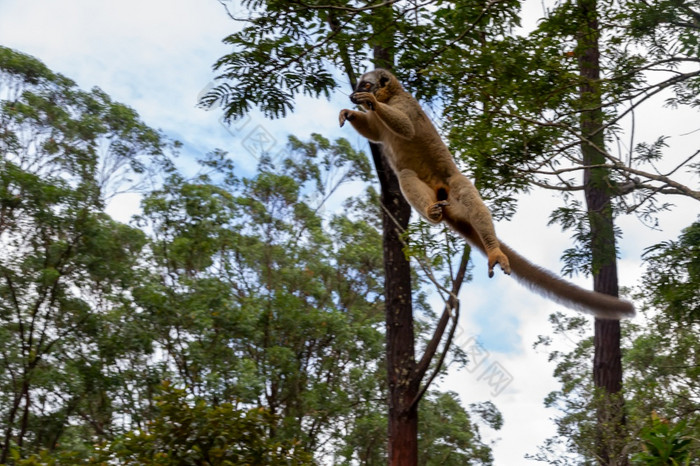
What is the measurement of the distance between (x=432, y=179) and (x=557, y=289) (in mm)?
1258

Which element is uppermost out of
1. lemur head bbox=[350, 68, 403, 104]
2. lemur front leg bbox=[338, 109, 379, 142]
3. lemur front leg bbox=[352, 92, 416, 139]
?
Result: lemur head bbox=[350, 68, 403, 104]

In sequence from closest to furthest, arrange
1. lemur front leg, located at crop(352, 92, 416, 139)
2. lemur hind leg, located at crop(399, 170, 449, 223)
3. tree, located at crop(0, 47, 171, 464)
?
1. lemur front leg, located at crop(352, 92, 416, 139)
2. lemur hind leg, located at crop(399, 170, 449, 223)
3. tree, located at crop(0, 47, 171, 464)

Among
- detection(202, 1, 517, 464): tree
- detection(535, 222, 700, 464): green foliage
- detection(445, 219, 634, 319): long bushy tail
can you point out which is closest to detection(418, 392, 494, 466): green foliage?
detection(535, 222, 700, 464): green foliage

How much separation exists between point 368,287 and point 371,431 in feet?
11.6

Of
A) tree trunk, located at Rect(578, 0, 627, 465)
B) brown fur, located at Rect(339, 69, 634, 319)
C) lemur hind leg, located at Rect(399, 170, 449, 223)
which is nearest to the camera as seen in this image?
brown fur, located at Rect(339, 69, 634, 319)

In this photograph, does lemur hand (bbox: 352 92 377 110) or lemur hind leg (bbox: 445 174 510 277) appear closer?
lemur hand (bbox: 352 92 377 110)

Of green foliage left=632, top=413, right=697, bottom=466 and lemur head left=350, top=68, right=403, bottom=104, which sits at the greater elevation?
lemur head left=350, top=68, right=403, bottom=104

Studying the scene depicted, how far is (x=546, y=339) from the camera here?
547 inches

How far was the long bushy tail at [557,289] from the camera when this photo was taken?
5035 millimetres

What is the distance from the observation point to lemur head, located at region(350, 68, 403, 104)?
5188 millimetres

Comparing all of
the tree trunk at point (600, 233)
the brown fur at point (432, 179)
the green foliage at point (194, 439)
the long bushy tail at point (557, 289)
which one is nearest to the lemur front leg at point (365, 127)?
the brown fur at point (432, 179)

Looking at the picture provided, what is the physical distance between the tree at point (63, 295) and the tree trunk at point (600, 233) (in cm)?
749

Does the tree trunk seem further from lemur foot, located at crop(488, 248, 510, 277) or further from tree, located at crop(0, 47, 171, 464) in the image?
tree, located at crop(0, 47, 171, 464)

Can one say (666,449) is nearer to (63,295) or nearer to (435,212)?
(435,212)
